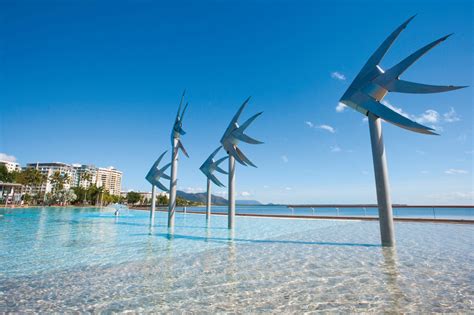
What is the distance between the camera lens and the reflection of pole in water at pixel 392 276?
3995 millimetres

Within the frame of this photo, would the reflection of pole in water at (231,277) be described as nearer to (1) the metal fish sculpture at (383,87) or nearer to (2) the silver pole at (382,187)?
(2) the silver pole at (382,187)

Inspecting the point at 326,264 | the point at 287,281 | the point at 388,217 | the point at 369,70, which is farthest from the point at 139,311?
the point at 369,70

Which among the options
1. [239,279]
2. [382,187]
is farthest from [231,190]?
[239,279]

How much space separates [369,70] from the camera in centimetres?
1054

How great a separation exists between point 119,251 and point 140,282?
159 inches

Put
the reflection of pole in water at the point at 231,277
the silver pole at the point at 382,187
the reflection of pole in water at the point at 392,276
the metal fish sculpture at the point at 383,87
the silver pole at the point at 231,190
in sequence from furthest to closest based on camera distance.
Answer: the silver pole at the point at 231,190
the silver pole at the point at 382,187
the metal fish sculpture at the point at 383,87
the reflection of pole in water at the point at 231,277
the reflection of pole in water at the point at 392,276

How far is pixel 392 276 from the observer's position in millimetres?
5465

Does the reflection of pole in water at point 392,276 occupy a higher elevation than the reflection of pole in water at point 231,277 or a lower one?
higher

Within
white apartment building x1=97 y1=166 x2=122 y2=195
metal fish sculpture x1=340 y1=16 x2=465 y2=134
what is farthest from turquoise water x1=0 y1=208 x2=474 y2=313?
white apartment building x1=97 y1=166 x2=122 y2=195

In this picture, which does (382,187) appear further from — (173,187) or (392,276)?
(173,187)

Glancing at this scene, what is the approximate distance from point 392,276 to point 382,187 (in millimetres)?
5092

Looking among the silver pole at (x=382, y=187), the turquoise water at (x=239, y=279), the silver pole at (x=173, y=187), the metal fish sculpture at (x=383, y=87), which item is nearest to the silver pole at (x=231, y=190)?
the silver pole at (x=173, y=187)

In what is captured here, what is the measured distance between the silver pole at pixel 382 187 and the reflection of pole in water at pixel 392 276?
1076 millimetres

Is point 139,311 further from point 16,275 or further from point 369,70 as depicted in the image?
point 369,70
